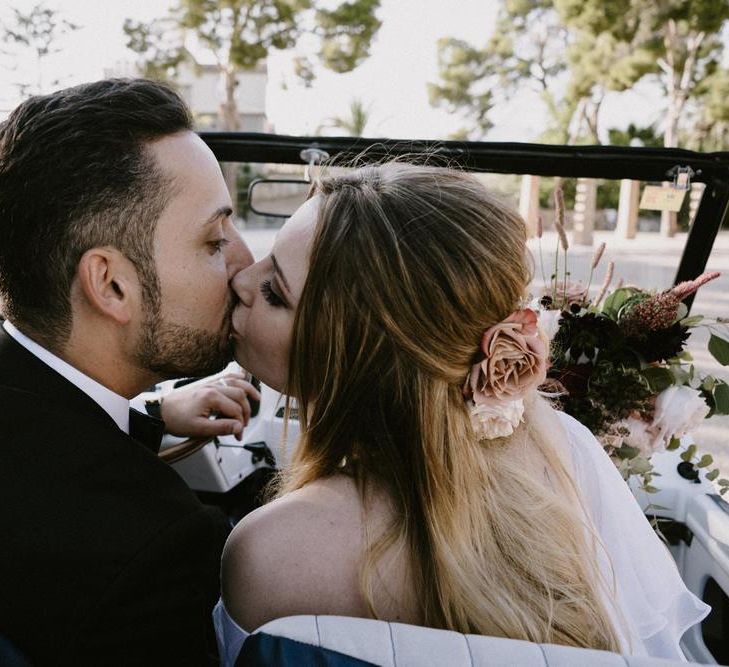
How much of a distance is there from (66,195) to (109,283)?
0.20 m

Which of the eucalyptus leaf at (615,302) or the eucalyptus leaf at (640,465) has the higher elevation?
the eucalyptus leaf at (615,302)

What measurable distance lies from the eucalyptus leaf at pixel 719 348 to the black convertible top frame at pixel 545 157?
10.8 inches

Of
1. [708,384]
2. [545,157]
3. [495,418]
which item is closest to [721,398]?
[708,384]

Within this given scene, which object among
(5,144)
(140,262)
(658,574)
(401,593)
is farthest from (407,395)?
(5,144)

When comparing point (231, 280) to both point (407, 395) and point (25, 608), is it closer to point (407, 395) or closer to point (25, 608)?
point (407, 395)

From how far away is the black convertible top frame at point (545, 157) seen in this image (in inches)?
82.9

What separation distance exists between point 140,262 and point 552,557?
1.05 m

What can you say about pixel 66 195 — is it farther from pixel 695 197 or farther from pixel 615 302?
pixel 695 197

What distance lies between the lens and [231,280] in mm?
1701

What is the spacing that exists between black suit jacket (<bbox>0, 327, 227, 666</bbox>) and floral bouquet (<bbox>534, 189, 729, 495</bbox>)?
1.11 meters

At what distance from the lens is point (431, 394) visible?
1.37 metres

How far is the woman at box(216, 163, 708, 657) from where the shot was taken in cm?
121

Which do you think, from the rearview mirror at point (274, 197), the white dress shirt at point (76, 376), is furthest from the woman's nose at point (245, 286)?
the rearview mirror at point (274, 197)

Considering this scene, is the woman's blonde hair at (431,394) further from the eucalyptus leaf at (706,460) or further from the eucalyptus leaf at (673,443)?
the eucalyptus leaf at (706,460)
